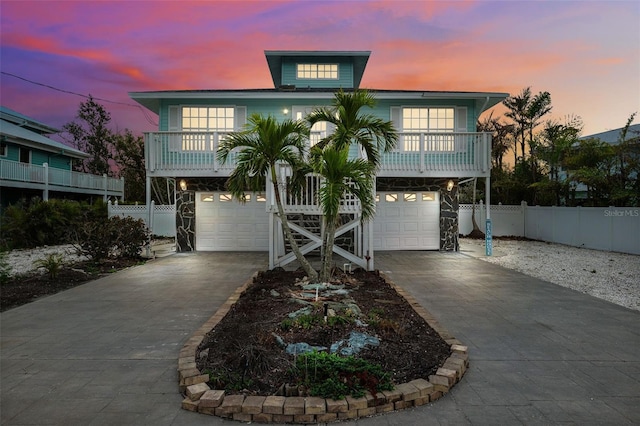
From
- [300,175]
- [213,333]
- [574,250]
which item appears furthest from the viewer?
[574,250]

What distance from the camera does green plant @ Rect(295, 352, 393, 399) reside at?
9.38ft

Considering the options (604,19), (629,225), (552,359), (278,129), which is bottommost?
(552,359)

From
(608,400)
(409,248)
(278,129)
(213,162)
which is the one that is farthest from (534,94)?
(608,400)

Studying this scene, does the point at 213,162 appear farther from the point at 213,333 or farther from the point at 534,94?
the point at 534,94

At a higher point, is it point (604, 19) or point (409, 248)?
point (604, 19)

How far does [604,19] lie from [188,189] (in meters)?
13.8

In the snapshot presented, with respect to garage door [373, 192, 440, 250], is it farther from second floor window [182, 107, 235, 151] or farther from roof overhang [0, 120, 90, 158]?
roof overhang [0, 120, 90, 158]

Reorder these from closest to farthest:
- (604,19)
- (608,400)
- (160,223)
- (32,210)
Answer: (608,400)
(604,19)
(32,210)
(160,223)

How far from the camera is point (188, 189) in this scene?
12.8 meters

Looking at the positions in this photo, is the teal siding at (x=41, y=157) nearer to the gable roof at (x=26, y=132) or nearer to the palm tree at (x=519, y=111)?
the gable roof at (x=26, y=132)

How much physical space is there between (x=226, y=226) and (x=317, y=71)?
7194 mm

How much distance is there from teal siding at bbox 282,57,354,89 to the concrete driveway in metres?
9.81

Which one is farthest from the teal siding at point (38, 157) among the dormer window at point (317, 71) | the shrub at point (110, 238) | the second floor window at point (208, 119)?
the dormer window at point (317, 71)

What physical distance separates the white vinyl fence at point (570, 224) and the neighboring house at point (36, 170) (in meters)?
20.7
